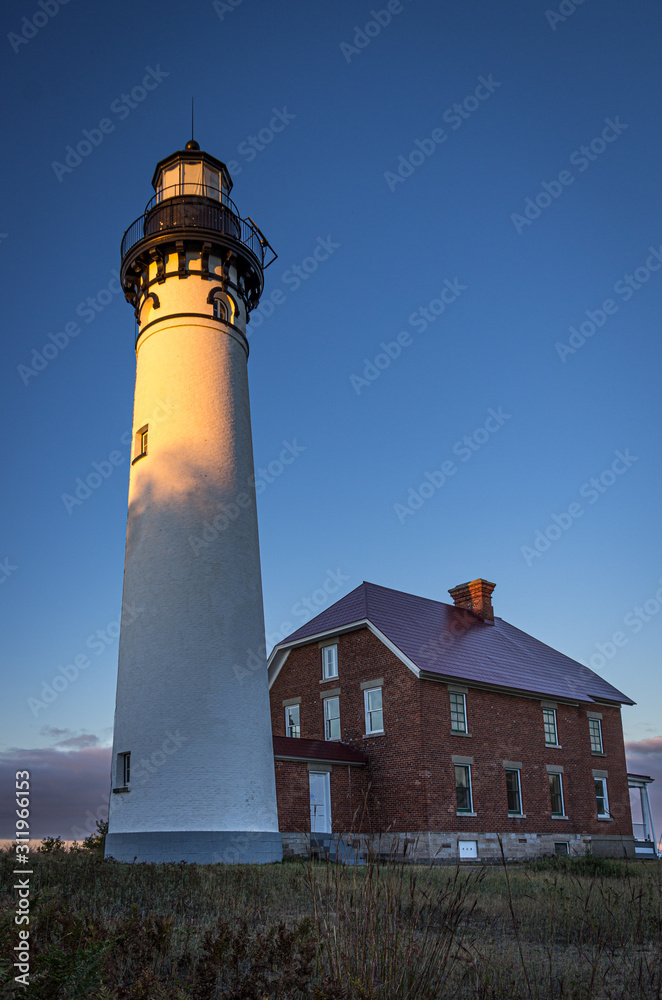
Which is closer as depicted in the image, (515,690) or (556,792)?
(515,690)

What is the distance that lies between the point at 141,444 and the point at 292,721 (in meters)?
13.7

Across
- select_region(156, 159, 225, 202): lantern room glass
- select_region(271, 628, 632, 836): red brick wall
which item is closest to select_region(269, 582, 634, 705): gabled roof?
select_region(271, 628, 632, 836): red brick wall

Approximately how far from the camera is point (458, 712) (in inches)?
1017

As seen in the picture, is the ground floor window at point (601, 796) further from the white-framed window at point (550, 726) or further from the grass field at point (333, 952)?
the grass field at point (333, 952)

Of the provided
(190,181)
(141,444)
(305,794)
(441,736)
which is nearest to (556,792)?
(441,736)

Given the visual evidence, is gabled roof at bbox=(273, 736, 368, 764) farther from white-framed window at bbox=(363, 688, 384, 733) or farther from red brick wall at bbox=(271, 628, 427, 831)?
white-framed window at bbox=(363, 688, 384, 733)

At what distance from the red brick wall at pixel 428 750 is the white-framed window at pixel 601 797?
0.37 metres

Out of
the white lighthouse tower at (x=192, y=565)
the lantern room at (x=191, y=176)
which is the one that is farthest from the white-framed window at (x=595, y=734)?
the lantern room at (x=191, y=176)

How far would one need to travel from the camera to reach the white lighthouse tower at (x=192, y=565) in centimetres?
1592

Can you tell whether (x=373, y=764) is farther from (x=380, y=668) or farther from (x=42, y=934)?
(x=42, y=934)

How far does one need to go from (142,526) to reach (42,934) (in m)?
12.4

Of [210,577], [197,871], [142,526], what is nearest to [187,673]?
[210,577]

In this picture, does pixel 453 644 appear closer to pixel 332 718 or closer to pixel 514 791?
pixel 332 718

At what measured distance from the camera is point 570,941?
7.64 metres
